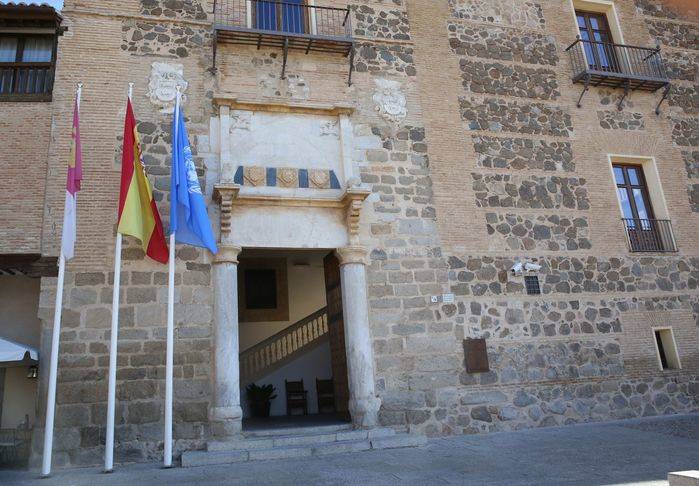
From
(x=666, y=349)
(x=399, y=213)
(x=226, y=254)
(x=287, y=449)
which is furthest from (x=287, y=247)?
(x=666, y=349)

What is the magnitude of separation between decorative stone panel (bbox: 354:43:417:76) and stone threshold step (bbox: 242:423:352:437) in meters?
6.14

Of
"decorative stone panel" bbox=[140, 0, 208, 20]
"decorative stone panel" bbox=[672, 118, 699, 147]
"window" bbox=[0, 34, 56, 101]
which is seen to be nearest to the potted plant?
"window" bbox=[0, 34, 56, 101]

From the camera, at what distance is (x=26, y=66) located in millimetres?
8586

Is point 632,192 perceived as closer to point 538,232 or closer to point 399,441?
point 538,232

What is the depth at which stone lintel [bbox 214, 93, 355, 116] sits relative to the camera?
884 cm

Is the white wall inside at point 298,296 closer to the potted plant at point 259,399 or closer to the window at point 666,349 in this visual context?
the potted plant at point 259,399

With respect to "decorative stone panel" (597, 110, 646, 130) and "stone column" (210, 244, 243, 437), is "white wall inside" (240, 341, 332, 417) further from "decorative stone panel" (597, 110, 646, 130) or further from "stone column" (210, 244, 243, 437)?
"decorative stone panel" (597, 110, 646, 130)

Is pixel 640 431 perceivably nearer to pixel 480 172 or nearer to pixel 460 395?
pixel 460 395

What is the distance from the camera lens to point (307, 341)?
12.0 m

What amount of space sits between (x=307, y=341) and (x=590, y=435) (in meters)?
6.03

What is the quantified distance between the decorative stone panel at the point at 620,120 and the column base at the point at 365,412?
747 cm

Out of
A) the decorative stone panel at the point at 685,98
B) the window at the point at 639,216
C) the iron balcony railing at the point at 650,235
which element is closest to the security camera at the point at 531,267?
the window at the point at 639,216

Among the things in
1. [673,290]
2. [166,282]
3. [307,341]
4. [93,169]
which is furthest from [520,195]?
[93,169]

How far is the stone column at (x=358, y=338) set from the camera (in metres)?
8.15
